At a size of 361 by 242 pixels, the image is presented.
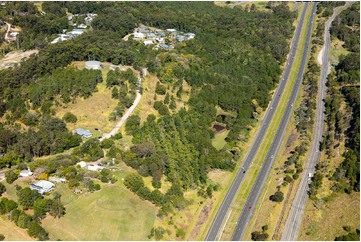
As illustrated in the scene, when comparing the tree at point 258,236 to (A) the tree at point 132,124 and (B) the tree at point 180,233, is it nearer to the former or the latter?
(B) the tree at point 180,233

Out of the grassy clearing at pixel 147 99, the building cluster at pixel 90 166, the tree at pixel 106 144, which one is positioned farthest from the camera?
the grassy clearing at pixel 147 99

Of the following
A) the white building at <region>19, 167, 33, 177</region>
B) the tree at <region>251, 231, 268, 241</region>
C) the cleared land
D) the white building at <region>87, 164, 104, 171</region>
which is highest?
the white building at <region>19, 167, 33, 177</region>

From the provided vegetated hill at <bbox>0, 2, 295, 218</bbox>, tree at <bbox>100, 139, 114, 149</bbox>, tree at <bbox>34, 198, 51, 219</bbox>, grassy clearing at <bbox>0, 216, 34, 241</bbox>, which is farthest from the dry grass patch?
grassy clearing at <bbox>0, 216, 34, 241</bbox>

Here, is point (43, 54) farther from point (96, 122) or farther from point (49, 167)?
point (49, 167)

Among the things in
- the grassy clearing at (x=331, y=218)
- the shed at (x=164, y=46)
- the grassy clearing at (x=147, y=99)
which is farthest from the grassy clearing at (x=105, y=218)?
the shed at (x=164, y=46)

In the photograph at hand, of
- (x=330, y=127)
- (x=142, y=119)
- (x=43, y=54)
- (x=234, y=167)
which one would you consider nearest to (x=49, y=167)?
(x=142, y=119)

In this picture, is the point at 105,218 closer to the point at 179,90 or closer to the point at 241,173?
the point at 241,173

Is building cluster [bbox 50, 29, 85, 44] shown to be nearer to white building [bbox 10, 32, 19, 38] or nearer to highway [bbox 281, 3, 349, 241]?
white building [bbox 10, 32, 19, 38]
